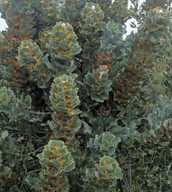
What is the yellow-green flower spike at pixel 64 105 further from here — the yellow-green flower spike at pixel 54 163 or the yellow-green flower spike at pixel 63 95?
the yellow-green flower spike at pixel 54 163

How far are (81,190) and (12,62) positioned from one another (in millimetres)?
1292

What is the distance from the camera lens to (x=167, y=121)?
1873mm

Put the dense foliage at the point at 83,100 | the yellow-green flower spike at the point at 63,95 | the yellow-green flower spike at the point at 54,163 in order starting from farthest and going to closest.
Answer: the dense foliage at the point at 83,100
the yellow-green flower spike at the point at 63,95
the yellow-green flower spike at the point at 54,163

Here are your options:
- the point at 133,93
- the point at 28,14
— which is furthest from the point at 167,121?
the point at 28,14

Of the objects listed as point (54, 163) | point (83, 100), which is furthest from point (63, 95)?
point (83, 100)

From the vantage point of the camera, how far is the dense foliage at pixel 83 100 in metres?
1.59

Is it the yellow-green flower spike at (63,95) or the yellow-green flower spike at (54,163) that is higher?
the yellow-green flower spike at (63,95)

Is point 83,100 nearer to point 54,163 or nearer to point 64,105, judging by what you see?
point 64,105

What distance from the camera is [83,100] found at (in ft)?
6.89

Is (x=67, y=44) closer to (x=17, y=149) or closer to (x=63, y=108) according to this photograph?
(x=63, y=108)

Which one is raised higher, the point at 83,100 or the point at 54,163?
the point at 83,100

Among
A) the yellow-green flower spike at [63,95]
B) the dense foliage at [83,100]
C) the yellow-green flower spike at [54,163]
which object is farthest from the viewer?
the dense foliage at [83,100]

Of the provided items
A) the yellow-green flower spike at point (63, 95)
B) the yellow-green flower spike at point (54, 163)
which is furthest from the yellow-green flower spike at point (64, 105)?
the yellow-green flower spike at point (54, 163)

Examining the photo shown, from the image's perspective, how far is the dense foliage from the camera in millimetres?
1588
